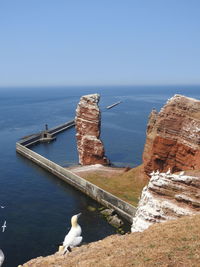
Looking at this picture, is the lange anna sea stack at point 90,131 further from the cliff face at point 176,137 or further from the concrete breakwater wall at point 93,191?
the cliff face at point 176,137

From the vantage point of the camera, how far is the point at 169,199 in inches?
1001

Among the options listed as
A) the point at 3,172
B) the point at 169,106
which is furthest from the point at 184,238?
the point at 3,172

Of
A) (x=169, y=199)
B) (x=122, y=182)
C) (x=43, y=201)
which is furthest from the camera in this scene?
(x=122, y=182)

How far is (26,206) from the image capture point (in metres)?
51.4

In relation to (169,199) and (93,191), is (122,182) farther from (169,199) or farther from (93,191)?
(169,199)

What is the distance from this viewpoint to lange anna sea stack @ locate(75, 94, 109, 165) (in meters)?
67.3

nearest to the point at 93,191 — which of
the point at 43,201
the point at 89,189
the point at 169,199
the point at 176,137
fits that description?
the point at 89,189

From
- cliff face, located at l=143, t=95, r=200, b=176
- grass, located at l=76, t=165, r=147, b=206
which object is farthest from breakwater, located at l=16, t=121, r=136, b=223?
cliff face, located at l=143, t=95, r=200, b=176

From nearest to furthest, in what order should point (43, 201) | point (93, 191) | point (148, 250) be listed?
point (148, 250) → point (43, 201) → point (93, 191)

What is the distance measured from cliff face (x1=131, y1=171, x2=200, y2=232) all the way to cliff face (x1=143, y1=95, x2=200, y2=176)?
1934cm

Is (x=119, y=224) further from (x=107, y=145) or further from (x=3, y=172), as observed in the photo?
(x=107, y=145)

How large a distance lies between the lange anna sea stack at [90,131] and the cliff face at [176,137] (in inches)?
691

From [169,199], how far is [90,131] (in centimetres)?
4387

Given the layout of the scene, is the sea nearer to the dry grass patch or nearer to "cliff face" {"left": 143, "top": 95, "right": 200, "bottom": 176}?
"cliff face" {"left": 143, "top": 95, "right": 200, "bottom": 176}
